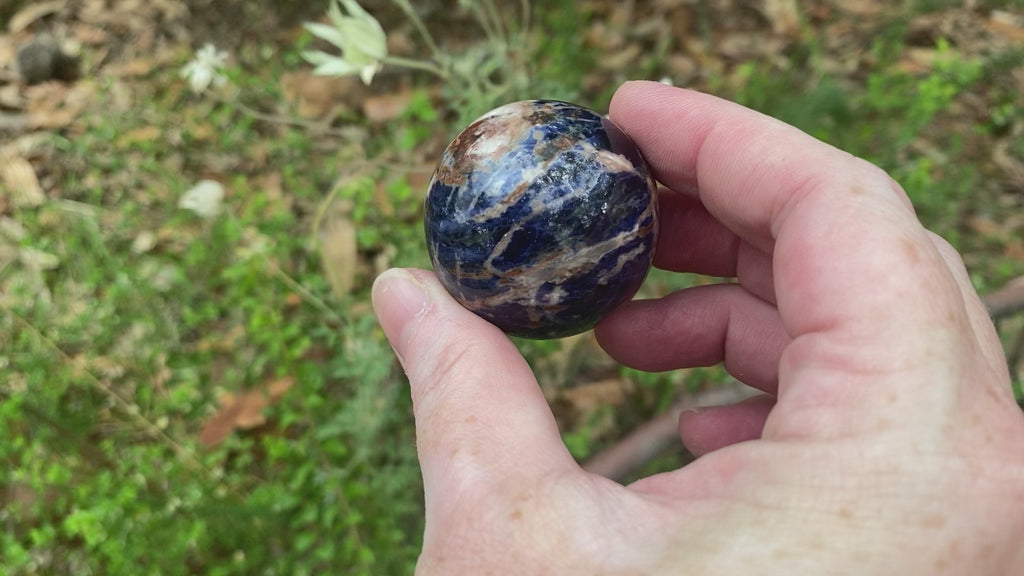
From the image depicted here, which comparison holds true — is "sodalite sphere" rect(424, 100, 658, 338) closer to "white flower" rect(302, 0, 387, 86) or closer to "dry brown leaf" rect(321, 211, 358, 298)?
"white flower" rect(302, 0, 387, 86)

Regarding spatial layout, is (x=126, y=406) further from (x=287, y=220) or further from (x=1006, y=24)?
(x=1006, y=24)

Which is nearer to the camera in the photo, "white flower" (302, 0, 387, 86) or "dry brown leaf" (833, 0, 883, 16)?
"white flower" (302, 0, 387, 86)

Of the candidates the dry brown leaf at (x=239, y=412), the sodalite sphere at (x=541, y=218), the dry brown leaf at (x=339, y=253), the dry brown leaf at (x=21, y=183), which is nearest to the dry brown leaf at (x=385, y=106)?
the dry brown leaf at (x=339, y=253)

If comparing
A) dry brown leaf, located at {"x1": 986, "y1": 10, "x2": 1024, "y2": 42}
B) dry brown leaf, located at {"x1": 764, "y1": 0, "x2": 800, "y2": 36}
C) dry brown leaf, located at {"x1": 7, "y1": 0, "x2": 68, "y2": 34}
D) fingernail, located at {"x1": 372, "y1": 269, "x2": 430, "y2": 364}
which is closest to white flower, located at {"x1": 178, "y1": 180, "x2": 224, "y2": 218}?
fingernail, located at {"x1": 372, "y1": 269, "x2": 430, "y2": 364}

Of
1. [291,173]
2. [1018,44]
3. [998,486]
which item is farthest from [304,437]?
[1018,44]

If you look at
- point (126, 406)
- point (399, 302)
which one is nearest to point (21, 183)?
point (126, 406)

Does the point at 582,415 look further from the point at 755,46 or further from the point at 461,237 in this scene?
the point at 755,46

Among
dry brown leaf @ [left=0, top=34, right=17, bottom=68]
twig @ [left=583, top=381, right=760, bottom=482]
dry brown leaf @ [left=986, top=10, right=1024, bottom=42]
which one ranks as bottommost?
dry brown leaf @ [left=0, top=34, right=17, bottom=68]
